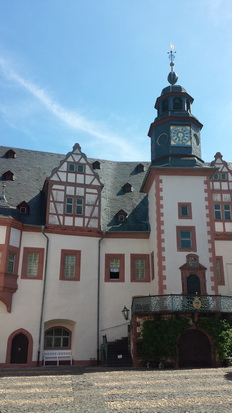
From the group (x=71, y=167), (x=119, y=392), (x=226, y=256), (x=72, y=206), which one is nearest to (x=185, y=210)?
(x=226, y=256)

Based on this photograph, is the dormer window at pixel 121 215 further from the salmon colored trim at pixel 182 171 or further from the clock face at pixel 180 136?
the clock face at pixel 180 136

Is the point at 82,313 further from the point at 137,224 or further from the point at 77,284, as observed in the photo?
the point at 137,224

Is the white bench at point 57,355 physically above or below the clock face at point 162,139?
below

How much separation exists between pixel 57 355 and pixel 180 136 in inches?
581

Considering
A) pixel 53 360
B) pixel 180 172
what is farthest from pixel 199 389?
pixel 180 172

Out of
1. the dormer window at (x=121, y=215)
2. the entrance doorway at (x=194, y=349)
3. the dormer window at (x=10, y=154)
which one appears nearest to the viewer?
the entrance doorway at (x=194, y=349)

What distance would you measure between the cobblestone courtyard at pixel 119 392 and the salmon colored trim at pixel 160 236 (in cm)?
618

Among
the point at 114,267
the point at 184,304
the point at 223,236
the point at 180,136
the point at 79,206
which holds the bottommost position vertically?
the point at 184,304

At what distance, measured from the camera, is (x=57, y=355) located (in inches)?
879

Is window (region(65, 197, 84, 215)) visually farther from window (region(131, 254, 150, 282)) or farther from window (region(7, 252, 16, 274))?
window (region(131, 254, 150, 282))

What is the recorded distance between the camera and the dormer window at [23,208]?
24319 millimetres

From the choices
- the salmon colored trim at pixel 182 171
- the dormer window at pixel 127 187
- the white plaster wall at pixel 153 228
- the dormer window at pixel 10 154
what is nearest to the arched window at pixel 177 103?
the salmon colored trim at pixel 182 171

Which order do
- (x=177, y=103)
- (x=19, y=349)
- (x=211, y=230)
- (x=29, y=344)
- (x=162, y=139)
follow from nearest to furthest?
(x=19, y=349) < (x=29, y=344) < (x=211, y=230) < (x=162, y=139) < (x=177, y=103)

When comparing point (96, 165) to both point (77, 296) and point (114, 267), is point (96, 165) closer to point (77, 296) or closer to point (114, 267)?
point (114, 267)
